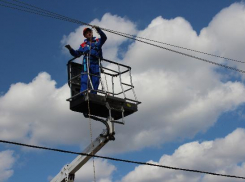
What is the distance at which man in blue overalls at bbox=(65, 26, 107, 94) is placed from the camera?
43.5 ft

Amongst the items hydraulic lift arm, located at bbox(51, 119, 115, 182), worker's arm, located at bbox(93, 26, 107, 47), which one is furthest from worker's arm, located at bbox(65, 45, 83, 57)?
hydraulic lift arm, located at bbox(51, 119, 115, 182)

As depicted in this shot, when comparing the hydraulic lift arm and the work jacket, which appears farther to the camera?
the work jacket

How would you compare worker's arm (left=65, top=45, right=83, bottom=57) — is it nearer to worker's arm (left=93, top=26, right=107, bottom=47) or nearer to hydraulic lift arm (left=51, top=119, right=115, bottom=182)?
worker's arm (left=93, top=26, right=107, bottom=47)

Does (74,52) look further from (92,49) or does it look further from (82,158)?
(82,158)

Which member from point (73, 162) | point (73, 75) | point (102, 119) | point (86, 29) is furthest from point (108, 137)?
point (86, 29)

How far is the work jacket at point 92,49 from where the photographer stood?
13547 mm

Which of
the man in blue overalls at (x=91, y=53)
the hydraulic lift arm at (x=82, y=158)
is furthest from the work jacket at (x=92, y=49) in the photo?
the hydraulic lift arm at (x=82, y=158)

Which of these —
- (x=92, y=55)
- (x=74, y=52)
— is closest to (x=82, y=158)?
(x=92, y=55)

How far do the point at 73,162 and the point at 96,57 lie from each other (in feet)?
11.6

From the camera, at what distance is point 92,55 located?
44.2ft

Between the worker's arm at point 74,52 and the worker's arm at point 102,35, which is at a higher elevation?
the worker's arm at point 102,35

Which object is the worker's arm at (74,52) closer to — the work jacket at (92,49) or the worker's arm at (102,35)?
the work jacket at (92,49)

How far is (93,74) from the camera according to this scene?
43.1 feet

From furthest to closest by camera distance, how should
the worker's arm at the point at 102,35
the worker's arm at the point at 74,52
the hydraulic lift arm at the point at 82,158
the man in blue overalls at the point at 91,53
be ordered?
the worker's arm at the point at 74,52 → the worker's arm at the point at 102,35 → the man in blue overalls at the point at 91,53 → the hydraulic lift arm at the point at 82,158
